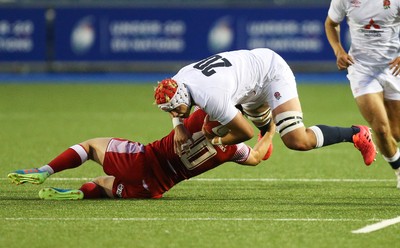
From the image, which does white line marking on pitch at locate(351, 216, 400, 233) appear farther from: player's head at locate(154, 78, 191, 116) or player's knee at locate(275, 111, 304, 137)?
player's head at locate(154, 78, 191, 116)

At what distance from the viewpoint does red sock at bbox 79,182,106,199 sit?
8500 millimetres

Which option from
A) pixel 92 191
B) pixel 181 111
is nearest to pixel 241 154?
pixel 181 111

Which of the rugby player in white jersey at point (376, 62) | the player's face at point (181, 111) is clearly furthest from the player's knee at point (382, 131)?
the player's face at point (181, 111)

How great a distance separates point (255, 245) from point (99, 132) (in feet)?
26.7

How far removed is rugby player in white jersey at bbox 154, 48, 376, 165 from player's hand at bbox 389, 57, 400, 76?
0.60 meters

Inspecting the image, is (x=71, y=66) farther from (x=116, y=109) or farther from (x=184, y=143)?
(x=184, y=143)

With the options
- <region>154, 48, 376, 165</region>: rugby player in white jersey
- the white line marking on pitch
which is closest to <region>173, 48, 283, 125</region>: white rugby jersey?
<region>154, 48, 376, 165</region>: rugby player in white jersey

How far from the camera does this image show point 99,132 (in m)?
14.3

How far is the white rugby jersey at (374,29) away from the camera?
29.4ft

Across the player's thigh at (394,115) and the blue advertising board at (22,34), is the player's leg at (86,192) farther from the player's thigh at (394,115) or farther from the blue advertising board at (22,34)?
the blue advertising board at (22,34)

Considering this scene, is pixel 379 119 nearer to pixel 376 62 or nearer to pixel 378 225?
pixel 376 62

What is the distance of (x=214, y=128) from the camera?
27.0ft

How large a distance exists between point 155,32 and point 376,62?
1436cm

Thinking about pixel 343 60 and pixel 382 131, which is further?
pixel 343 60
